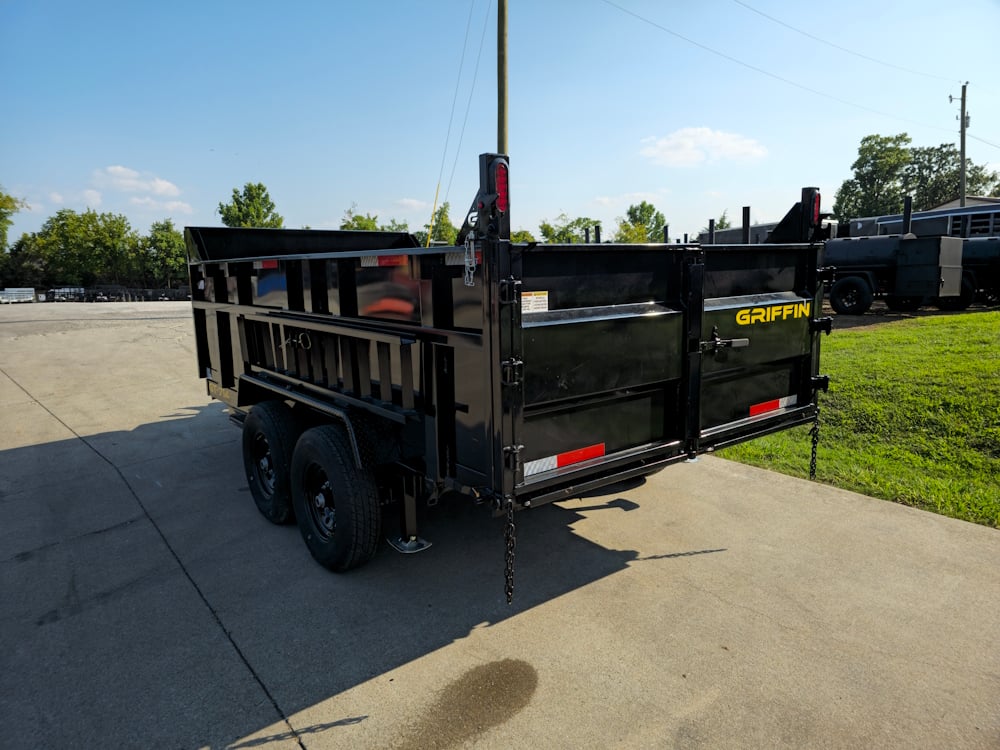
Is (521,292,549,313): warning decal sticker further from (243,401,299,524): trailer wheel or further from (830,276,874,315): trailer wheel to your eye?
(830,276,874,315): trailer wheel

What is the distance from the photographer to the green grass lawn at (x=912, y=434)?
16.8ft

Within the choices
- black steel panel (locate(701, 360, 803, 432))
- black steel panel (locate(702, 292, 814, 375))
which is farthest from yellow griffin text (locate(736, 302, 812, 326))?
black steel panel (locate(701, 360, 803, 432))

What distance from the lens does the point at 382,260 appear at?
11.8 feet

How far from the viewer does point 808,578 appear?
3838 mm

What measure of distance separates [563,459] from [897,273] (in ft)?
50.3

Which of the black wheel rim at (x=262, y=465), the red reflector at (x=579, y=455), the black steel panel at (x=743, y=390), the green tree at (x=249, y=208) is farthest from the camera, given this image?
the green tree at (x=249, y=208)

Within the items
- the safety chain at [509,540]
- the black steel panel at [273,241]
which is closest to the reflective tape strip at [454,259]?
the safety chain at [509,540]

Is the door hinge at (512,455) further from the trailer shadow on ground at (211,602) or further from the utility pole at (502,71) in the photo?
the utility pole at (502,71)

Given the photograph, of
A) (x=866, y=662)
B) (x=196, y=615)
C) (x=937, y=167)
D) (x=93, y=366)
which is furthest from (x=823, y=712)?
(x=937, y=167)

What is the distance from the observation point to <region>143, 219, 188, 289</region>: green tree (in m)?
64.4

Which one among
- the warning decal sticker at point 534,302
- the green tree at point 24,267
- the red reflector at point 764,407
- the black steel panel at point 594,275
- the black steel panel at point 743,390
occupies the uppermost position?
the green tree at point 24,267

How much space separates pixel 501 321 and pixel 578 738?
1787mm

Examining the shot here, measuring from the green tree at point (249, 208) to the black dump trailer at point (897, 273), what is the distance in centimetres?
4956

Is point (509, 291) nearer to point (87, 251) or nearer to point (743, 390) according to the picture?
point (743, 390)
